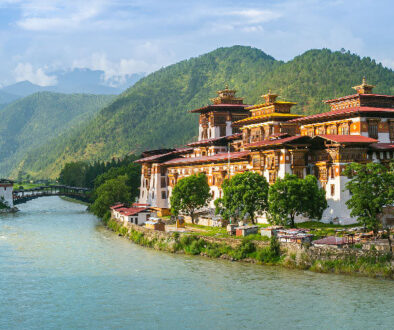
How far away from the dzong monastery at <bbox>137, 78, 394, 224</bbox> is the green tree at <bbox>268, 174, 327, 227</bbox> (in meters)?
4.94

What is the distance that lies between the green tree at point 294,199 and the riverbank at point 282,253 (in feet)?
23.0

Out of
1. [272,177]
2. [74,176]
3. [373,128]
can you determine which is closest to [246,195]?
[272,177]

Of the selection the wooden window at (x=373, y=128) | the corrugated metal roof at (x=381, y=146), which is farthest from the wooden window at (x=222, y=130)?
the corrugated metal roof at (x=381, y=146)

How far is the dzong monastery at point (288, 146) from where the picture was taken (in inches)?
2665

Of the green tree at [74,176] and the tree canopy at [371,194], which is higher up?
the green tree at [74,176]

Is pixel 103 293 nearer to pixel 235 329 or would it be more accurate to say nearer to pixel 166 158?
pixel 235 329

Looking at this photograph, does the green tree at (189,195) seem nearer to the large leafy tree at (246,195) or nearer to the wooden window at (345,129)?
the large leafy tree at (246,195)

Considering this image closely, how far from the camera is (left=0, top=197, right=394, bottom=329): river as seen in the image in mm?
38750

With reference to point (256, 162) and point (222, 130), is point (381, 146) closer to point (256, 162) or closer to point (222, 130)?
point (256, 162)

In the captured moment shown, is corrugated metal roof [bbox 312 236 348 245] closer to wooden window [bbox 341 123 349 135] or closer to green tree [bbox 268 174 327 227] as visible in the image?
A: green tree [bbox 268 174 327 227]

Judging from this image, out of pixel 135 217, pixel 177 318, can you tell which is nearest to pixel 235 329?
pixel 177 318

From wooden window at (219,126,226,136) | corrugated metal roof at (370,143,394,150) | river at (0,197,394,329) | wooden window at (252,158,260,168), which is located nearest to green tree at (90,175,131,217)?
wooden window at (219,126,226,136)

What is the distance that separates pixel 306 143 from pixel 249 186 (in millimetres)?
8853

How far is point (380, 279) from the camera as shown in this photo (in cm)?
4678
